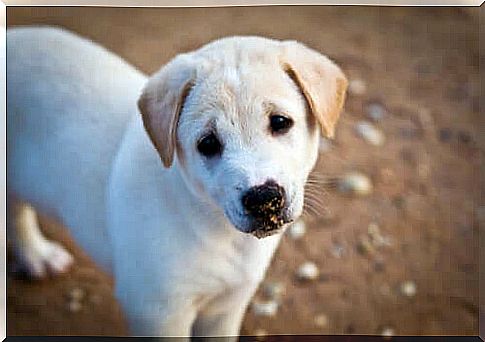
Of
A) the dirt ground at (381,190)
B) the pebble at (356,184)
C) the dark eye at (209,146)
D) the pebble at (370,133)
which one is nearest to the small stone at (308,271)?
the dirt ground at (381,190)

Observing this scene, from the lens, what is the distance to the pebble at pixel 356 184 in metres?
1.57

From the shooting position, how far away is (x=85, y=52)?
1.53m

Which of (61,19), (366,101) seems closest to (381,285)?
(366,101)

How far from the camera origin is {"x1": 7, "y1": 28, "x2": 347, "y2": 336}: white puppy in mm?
1313

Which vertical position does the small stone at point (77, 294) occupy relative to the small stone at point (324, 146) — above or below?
below

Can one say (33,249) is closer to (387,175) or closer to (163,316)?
(163,316)

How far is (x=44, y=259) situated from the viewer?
5.38 ft

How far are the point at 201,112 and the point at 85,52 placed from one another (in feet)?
1.04

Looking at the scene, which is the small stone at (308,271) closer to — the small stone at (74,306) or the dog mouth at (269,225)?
the dog mouth at (269,225)

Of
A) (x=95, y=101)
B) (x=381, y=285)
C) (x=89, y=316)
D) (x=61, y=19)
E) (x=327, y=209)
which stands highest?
(x=61, y=19)

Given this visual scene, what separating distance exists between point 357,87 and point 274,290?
41cm

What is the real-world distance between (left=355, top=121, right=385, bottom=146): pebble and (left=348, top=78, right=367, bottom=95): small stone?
59 millimetres

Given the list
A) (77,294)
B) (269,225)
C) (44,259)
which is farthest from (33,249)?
(269,225)

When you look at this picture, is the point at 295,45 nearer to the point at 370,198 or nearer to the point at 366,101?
the point at 366,101
